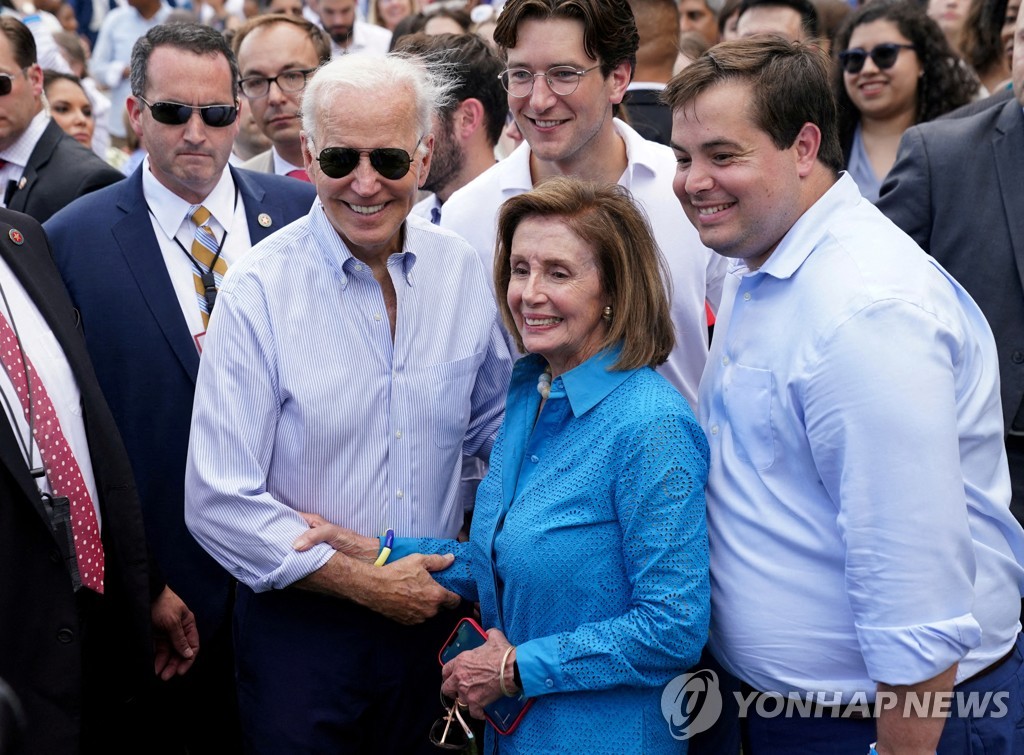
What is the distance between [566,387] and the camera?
265cm

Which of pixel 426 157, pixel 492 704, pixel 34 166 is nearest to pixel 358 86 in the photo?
pixel 426 157

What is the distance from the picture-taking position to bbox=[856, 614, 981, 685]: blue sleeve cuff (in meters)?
2.15

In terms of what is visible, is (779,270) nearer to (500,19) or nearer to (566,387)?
(566,387)

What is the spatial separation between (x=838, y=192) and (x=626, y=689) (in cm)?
119

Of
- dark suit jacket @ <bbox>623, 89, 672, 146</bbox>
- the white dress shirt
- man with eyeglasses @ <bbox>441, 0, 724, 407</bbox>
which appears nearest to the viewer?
the white dress shirt

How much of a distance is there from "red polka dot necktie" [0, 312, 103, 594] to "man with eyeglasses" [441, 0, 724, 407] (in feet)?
4.50

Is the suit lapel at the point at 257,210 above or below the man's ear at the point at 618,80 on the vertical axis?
below

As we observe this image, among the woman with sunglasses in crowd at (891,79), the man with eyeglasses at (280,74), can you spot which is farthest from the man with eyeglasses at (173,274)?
the woman with sunglasses in crowd at (891,79)

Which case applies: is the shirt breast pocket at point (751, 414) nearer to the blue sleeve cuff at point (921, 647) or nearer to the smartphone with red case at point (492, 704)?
the blue sleeve cuff at point (921, 647)

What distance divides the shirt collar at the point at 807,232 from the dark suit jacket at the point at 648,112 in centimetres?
265

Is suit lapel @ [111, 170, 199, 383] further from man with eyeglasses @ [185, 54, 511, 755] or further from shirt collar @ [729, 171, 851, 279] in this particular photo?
shirt collar @ [729, 171, 851, 279]

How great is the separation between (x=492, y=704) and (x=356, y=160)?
1402 millimetres

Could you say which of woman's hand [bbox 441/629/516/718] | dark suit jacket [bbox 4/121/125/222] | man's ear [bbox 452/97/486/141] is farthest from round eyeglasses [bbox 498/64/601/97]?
dark suit jacket [bbox 4/121/125/222]

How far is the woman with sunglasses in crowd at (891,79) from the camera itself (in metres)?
5.57
